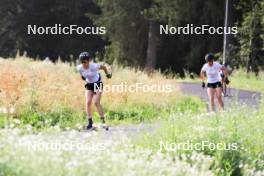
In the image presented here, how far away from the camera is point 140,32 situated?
4966 cm

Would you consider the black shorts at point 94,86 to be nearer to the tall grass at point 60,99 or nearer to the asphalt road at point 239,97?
the tall grass at point 60,99

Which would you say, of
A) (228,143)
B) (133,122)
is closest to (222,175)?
(228,143)

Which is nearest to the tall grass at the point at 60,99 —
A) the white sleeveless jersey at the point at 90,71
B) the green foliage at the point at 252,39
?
the white sleeveless jersey at the point at 90,71

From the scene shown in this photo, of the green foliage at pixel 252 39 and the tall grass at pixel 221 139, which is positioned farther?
the green foliage at pixel 252 39

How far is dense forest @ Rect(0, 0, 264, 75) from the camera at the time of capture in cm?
4125

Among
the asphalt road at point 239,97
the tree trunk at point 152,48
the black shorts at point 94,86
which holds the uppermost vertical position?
the tree trunk at point 152,48

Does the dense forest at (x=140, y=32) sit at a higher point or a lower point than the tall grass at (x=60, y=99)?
higher

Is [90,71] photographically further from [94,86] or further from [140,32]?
[140,32]

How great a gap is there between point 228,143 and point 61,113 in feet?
21.7

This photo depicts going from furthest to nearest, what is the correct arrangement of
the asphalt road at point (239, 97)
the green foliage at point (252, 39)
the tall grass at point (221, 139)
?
the green foliage at point (252, 39), the asphalt road at point (239, 97), the tall grass at point (221, 139)

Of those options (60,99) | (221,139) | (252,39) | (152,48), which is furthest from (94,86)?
(152,48)

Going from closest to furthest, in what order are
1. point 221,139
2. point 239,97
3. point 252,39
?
point 221,139
point 239,97
point 252,39

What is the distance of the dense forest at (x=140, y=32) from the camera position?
41.2 m

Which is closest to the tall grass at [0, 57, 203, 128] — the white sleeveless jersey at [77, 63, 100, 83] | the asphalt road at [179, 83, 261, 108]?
the white sleeveless jersey at [77, 63, 100, 83]
